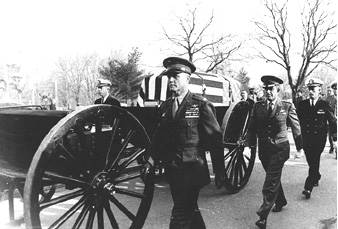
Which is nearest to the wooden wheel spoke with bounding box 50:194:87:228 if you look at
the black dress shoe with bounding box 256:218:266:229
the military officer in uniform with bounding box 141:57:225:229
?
the military officer in uniform with bounding box 141:57:225:229

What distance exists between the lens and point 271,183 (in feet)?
13.9

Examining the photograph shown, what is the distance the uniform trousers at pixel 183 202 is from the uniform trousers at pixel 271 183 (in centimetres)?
125

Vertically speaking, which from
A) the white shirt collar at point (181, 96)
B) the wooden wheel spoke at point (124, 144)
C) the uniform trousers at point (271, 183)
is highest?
the white shirt collar at point (181, 96)

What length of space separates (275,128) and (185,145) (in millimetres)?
1960

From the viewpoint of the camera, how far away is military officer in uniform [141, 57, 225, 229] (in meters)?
3.08

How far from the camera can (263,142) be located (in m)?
4.64

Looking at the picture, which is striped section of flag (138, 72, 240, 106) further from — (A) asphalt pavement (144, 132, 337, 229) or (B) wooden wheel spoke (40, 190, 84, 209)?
(B) wooden wheel spoke (40, 190, 84, 209)

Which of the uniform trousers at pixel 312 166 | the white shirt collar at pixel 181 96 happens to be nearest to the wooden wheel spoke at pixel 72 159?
the white shirt collar at pixel 181 96

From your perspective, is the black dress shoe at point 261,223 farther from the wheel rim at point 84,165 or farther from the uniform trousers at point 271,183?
the wheel rim at point 84,165

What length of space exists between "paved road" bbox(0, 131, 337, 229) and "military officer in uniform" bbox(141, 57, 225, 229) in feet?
3.72

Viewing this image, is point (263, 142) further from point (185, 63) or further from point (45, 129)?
point (45, 129)

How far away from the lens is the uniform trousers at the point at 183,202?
3038mm

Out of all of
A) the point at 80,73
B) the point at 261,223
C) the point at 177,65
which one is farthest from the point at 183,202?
the point at 80,73

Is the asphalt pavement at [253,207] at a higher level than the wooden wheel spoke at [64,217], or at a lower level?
lower
